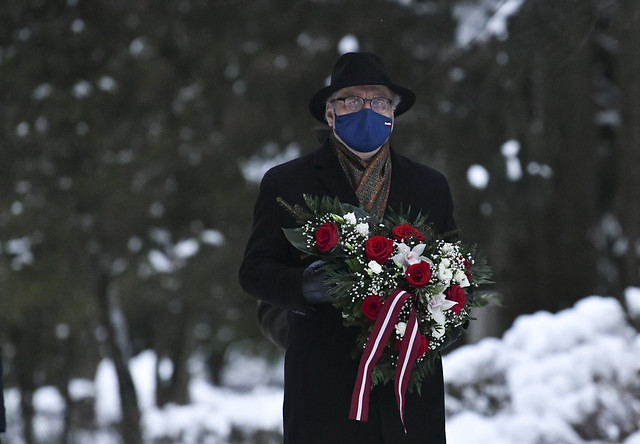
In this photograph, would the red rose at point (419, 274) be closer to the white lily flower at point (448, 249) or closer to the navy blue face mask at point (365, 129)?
the white lily flower at point (448, 249)

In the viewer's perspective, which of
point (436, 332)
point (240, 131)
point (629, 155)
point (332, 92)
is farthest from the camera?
point (240, 131)

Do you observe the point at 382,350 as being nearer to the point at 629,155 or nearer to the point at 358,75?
the point at 358,75

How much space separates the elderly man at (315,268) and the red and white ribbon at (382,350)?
0.15 m

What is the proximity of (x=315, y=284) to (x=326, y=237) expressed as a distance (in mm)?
156

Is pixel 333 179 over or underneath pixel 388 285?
over

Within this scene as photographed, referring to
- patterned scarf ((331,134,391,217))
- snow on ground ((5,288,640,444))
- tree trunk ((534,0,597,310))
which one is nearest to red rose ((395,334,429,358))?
patterned scarf ((331,134,391,217))

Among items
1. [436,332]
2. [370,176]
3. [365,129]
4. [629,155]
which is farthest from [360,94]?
[629,155]

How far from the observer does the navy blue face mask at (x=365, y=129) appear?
149 inches

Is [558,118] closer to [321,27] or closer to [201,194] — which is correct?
[321,27]

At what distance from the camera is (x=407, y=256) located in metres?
3.50

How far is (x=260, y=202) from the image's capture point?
12.8 feet

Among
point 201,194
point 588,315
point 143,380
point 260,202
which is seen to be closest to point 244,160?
point 201,194

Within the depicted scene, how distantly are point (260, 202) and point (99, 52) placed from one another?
8.99 metres

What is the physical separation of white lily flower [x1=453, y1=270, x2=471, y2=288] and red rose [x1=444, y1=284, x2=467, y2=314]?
3cm
